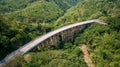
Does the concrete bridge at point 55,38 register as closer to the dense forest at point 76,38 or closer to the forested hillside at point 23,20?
the dense forest at point 76,38

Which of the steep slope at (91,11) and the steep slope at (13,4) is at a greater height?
the steep slope at (13,4)

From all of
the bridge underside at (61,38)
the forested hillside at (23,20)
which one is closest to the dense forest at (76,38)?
the forested hillside at (23,20)

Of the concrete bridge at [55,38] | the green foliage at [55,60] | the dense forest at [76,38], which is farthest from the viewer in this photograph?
the concrete bridge at [55,38]

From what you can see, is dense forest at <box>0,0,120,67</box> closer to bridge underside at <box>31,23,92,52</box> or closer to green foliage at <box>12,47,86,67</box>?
green foliage at <box>12,47,86,67</box>

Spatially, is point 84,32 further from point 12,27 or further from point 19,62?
point 19,62

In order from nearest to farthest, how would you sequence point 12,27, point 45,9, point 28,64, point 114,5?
point 28,64
point 12,27
point 114,5
point 45,9

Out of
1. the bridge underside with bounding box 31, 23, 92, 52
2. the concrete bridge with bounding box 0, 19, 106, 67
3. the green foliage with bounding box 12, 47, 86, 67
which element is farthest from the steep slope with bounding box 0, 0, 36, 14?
the green foliage with bounding box 12, 47, 86, 67

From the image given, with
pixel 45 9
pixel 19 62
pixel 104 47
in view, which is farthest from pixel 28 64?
pixel 45 9
